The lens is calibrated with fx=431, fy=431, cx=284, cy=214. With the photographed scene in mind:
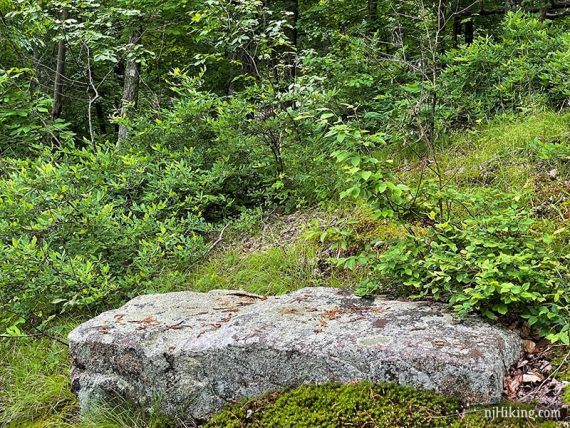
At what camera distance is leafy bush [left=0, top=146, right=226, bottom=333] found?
161 inches

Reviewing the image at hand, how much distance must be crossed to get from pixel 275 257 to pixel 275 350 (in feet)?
6.22

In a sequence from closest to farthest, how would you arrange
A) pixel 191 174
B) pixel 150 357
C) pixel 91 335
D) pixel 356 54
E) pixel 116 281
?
pixel 150 357
pixel 91 335
pixel 116 281
pixel 191 174
pixel 356 54

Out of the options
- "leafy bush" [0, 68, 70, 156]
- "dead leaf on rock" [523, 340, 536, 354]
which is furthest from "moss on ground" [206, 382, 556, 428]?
"leafy bush" [0, 68, 70, 156]

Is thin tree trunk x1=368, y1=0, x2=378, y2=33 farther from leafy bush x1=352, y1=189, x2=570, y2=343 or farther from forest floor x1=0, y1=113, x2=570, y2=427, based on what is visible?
leafy bush x1=352, y1=189, x2=570, y2=343

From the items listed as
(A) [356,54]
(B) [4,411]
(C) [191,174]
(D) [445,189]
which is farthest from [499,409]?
(A) [356,54]

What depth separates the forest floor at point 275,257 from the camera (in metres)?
3.41

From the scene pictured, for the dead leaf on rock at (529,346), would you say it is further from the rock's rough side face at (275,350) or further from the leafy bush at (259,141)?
the leafy bush at (259,141)

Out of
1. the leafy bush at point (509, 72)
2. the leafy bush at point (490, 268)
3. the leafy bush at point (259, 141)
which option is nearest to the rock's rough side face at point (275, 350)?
the leafy bush at point (490, 268)

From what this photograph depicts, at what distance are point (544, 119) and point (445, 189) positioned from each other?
258cm

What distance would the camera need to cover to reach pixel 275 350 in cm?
262

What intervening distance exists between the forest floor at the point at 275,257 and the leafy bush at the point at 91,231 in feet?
1.05

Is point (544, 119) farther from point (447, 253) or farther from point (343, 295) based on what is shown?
point (343, 295)

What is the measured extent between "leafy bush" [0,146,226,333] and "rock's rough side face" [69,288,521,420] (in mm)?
943

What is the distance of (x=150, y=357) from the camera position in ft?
9.57
